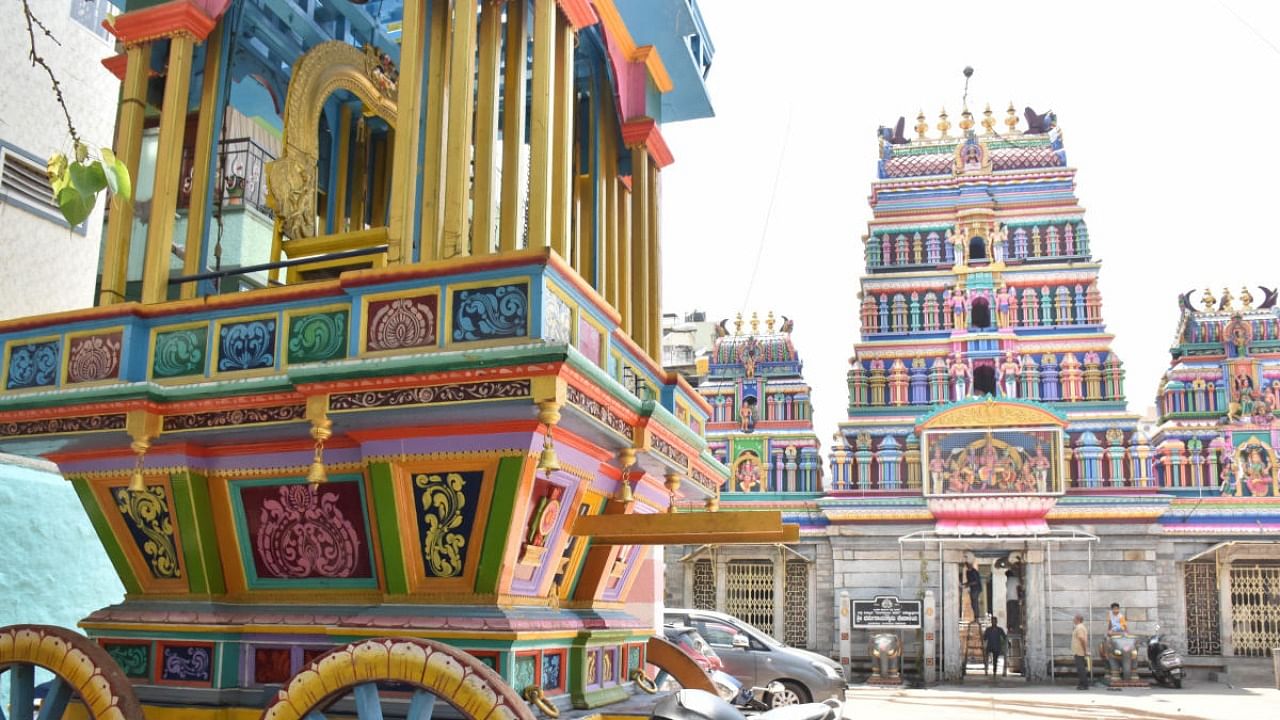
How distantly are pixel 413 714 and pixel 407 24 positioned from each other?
3.16 m

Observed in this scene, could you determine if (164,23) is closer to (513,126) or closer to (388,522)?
(513,126)

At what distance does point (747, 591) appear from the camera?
27203mm

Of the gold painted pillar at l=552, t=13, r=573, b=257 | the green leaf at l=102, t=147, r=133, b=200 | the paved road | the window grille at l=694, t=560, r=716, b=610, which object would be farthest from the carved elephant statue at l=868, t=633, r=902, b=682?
the green leaf at l=102, t=147, r=133, b=200

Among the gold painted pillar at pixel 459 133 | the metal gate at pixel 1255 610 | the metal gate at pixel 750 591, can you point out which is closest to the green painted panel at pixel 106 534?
the gold painted pillar at pixel 459 133

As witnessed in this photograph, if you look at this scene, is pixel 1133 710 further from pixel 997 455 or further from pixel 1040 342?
pixel 1040 342

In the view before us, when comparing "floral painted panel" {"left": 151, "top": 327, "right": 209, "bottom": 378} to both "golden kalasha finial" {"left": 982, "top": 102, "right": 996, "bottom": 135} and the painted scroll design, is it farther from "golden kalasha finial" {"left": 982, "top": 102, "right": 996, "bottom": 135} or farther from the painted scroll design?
"golden kalasha finial" {"left": 982, "top": 102, "right": 996, "bottom": 135}

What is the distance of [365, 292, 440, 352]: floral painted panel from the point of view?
4.50m

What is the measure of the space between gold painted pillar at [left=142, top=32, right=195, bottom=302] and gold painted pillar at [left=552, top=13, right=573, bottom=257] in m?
1.95

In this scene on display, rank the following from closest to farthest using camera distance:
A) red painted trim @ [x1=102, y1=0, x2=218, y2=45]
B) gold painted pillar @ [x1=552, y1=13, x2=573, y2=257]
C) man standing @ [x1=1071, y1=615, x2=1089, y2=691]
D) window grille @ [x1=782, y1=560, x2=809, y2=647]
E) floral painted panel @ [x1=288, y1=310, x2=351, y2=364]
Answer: floral painted panel @ [x1=288, y1=310, x2=351, y2=364], gold painted pillar @ [x1=552, y1=13, x2=573, y2=257], red painted trim @ [x1=102, y1=0, x2=218, y2=45], man standing @ [x1=1071, y1=615, x2=1089, y2=691], window grille @ [x1=782, y1=560, x2=809, y2=647]

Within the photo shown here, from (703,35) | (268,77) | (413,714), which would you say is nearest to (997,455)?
(703,35)

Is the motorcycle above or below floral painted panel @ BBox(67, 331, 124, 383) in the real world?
below

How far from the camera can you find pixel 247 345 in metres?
5.04

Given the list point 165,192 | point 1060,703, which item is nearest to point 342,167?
point 165,192

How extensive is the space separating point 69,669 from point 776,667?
12.6 metres
